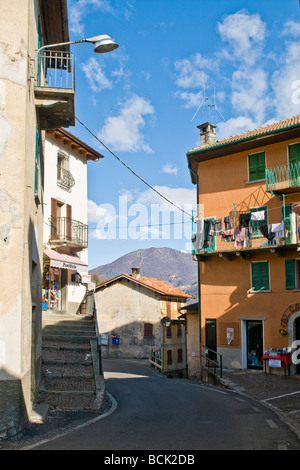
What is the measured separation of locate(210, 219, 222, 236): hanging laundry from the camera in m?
23.4

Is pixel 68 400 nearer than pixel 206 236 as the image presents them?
Yes

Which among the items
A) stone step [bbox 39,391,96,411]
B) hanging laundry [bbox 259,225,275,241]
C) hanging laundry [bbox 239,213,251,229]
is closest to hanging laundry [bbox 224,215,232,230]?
hanging laundry [bbox 239,213,251,229]

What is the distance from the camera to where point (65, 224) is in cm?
2741

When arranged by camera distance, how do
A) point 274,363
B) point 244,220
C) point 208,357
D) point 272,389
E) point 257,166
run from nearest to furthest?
point 272,389, point 274,363, point 244,220, point 257,166, point 208,357

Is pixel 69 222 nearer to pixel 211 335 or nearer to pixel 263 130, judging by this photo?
pixel 211 335

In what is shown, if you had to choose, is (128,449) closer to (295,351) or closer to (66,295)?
(295,351)

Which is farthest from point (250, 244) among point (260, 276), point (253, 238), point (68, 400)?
point (68, 400)

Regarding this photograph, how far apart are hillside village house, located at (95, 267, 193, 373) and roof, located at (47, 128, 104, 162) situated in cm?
1049

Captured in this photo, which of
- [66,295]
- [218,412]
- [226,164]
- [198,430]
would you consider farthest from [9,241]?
[66,295]

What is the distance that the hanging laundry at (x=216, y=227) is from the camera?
23406 mm

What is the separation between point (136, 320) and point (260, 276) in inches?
649

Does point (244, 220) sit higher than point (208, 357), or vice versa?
point (244, 220)

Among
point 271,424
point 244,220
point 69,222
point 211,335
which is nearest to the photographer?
point 271,424

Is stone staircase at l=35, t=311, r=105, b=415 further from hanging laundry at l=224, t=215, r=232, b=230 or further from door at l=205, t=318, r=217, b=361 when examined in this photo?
hanging laundry at l=224, t=215, r=232, b=230
